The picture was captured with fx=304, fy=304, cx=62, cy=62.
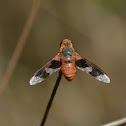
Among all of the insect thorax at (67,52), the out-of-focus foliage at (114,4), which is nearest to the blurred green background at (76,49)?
the out-of-focus foliage at (114,4)

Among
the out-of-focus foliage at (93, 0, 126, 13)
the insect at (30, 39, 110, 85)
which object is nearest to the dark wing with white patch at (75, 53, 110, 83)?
the insect at (30, 39, 110, 85)

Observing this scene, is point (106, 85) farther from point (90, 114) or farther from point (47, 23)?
point (47, 23)

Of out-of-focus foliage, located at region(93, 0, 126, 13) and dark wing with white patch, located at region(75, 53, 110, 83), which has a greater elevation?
out-of-focus foliage, located at region(93, 0, 126, 13)

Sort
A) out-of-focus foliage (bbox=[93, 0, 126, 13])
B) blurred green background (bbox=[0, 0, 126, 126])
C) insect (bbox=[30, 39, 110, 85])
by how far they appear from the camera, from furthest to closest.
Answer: out-of-focus foliage (bbox=[93, 0, 126, 13]) → blurred green background (bbox=[0, 0, 126, 126]) → insect (bbox=[30, 39, 110, 85])

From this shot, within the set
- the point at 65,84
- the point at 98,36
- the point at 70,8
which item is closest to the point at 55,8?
the point at 70,8

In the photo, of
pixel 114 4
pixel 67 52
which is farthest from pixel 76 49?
pixel 67 52

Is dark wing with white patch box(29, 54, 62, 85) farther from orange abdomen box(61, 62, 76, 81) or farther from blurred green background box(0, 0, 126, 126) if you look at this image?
blurred green background box(0, 0, 126, 126)
